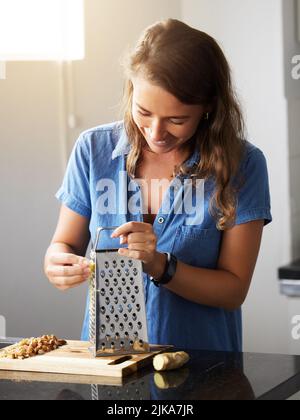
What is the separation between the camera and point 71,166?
81.0 inches

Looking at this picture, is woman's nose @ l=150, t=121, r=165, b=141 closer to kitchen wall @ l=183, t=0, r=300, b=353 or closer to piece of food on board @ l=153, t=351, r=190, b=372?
piece of food on board @ l=153, t=351, r=190, b=372

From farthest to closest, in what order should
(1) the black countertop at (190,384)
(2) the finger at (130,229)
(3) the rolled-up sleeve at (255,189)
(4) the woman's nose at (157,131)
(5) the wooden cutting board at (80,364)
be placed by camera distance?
1. (3) the rolled-up sleeve at (255,189)
2. (4) the woman's nose at (157,131)
3. (2) the finger at (130,229)
4. (5) the wooden cutting board at (80,364)
5. (1) the black countertop at (190,384)

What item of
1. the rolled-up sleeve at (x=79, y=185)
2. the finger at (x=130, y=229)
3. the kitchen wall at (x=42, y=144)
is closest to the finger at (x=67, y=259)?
the finger at (x=130, y=229)

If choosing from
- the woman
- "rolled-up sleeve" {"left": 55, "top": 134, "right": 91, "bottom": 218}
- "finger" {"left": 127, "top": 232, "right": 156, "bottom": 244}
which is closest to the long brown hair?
the woman

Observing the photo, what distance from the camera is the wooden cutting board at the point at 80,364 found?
157 cm

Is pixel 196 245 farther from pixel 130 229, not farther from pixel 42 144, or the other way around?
pixel 42 144

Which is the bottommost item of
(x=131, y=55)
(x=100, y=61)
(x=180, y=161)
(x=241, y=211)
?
(x=241, y=211)

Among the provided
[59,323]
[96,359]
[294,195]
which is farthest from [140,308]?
[59,323]

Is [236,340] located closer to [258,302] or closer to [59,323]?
[258,302]

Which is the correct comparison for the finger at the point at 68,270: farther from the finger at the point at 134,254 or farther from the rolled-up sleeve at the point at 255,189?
the rolled-up sleeve at the point at 255,189

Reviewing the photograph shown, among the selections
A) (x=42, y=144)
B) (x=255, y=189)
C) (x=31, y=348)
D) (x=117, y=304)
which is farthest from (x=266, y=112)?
(x=31, y=348)

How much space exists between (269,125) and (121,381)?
1.83m

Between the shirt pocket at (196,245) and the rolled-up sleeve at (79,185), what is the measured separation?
0.24 m

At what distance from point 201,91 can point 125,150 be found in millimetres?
274
